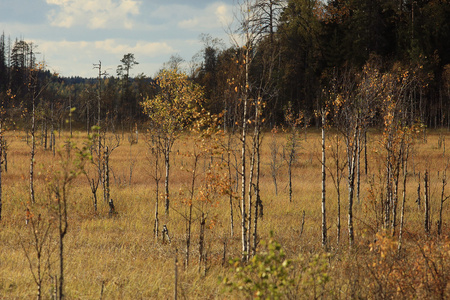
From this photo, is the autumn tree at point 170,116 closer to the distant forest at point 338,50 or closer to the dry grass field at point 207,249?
the dry grass field at point 207,249

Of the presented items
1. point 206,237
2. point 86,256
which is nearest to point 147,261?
point 86,256

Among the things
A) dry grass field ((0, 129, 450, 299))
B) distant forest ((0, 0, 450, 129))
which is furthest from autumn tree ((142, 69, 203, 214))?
distant forest ((0, 0, 450, 129))

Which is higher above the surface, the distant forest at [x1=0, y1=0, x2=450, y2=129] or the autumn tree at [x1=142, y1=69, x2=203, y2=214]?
the distant forest at [x1=0, y1=0, x2=450, y2=129]

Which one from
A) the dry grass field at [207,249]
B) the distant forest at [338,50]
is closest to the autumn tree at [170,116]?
the dry grass field at [207,249]

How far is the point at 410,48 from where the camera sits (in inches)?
1793

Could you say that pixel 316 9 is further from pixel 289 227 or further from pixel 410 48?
pixel 289 227

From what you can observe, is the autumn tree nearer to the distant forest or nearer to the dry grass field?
the dry grass field

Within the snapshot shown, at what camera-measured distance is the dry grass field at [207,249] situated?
7.35 meters

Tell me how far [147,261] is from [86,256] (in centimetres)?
187

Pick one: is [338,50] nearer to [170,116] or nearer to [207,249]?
[170,116]

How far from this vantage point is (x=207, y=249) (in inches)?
447

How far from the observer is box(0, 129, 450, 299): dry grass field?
7348mm

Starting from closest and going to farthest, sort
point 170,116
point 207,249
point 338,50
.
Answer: point 207,249 → point 170,116 → point 338,50

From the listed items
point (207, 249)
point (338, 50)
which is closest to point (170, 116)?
point (207, 249)
